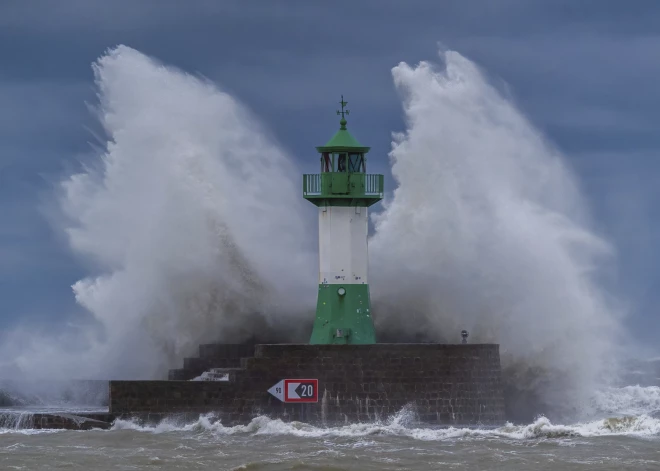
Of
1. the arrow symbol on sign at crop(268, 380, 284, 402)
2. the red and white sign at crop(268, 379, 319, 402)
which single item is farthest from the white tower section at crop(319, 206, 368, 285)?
the arrow symbol on sign at crop(268, 380, 284, 402)

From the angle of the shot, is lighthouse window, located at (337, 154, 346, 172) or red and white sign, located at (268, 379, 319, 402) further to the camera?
lighthouse window, located at (337, 154, 346, 172)

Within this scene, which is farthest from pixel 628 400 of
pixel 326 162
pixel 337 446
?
pixel 337 446

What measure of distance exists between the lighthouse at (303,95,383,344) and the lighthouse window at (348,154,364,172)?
0.24 ft

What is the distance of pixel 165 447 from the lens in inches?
1074

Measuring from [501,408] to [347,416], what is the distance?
110 inches

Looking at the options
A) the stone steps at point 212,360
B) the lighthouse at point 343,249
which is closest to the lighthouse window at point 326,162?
the lighthouse at point 343,249

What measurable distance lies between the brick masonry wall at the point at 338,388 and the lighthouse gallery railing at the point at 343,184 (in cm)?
300

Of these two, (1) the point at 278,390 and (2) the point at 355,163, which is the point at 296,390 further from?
(2) the point at 355,163

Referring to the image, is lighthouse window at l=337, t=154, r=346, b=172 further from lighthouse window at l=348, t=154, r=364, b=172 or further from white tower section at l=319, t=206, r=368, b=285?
white tower section at l=319, t=206, r=368, b=285

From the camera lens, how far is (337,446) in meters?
27.2

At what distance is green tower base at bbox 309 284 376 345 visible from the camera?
30.7 meters

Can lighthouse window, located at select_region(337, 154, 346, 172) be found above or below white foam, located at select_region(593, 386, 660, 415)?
above

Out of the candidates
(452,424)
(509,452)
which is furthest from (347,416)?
(509,452)

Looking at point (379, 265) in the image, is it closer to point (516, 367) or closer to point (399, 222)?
point (399, 222)
